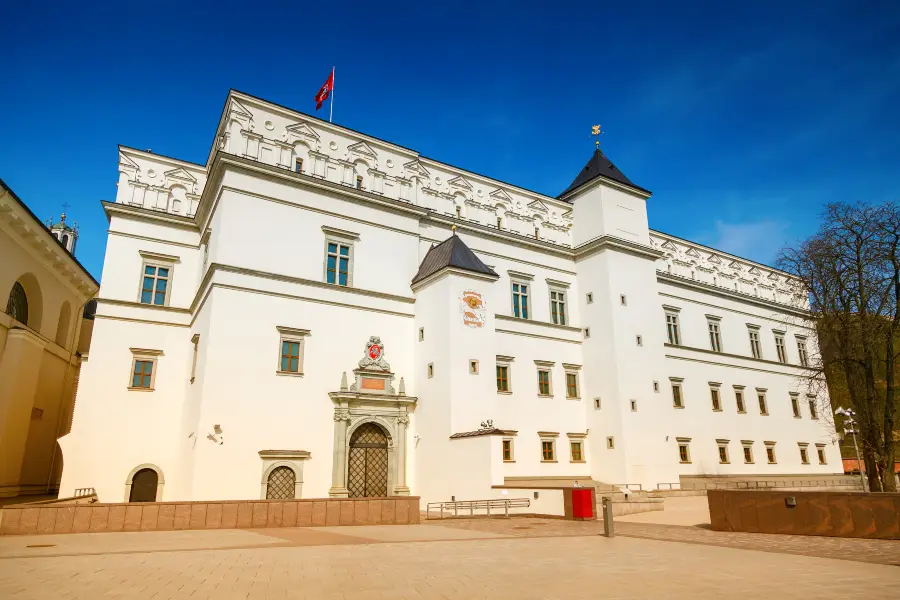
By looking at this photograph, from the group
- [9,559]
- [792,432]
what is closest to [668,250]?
[792,432]

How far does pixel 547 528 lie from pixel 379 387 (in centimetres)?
1101

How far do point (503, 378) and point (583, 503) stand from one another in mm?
11051

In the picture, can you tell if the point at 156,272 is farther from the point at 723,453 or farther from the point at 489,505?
the point at 723,453

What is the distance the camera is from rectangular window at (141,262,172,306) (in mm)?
26859

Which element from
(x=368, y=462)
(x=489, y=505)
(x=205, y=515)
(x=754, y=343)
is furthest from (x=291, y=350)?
(x=754, y=343)

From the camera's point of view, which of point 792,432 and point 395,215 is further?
point 792,432

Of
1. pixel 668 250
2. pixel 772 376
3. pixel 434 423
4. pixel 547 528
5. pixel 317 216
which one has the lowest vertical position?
pixel 547 528

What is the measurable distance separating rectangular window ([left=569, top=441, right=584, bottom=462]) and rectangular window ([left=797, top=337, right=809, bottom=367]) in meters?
25.9

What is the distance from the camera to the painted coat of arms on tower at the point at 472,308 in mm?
26389

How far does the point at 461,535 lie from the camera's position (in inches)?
590

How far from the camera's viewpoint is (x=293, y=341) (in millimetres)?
24484

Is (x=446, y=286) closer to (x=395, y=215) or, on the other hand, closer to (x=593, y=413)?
(x=395, y=215)

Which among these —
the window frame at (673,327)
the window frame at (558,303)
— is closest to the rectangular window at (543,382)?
the window frame at (558,303)

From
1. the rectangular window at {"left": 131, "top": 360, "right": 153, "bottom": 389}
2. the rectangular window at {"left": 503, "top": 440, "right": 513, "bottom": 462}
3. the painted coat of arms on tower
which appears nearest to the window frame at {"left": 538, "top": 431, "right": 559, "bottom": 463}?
the rectangular window at {"left": 503, "top": 440, "right": 513, "bottom": 462}
